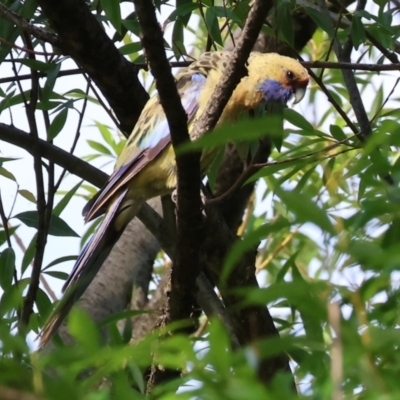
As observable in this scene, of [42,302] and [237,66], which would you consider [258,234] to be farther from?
[42,302]

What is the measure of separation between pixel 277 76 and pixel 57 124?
3.28 ft

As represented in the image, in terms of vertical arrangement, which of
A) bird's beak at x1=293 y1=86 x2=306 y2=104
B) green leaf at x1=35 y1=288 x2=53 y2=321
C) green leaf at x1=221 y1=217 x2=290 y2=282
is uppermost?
bird's beak at x1=293 y1=86 x2=306 y2=104

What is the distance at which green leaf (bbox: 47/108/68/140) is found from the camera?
2.68 m

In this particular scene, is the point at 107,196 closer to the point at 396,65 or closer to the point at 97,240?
the point at 97,240

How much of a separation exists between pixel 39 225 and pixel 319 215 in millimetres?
1582

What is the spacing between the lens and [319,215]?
977 millimetres

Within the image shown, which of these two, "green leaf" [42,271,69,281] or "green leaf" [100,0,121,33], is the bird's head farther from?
"green leaf" [42,271,69,281]

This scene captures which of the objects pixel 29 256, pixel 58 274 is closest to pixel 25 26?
pixel 29 256

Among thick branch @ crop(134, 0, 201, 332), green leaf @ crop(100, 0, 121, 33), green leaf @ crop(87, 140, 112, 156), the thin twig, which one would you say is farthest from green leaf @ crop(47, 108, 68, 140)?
green leaf @ crop(87, 140, 112, 156)

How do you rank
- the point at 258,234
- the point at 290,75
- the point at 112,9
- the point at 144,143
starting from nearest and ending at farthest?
the point at 258,234 → the point at 112,9 → the point at 144,143 → the point at 290,75

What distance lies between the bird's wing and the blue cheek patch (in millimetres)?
265

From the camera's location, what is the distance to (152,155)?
115 inches

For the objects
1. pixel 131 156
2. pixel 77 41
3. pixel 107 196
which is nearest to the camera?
pixel 77 41

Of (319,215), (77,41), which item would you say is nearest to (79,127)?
(77,41)
